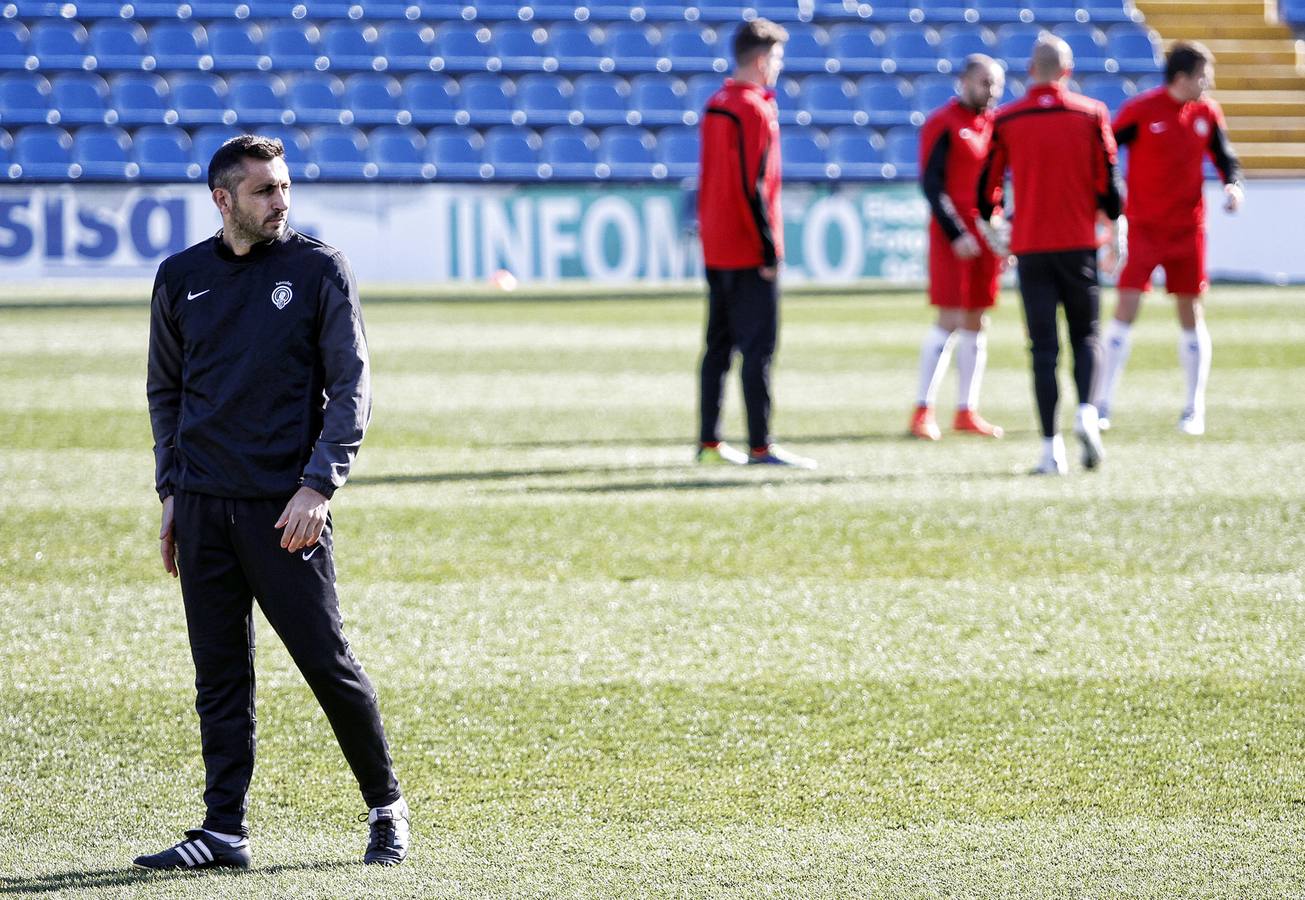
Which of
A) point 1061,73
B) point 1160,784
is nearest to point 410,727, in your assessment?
point 1160,784

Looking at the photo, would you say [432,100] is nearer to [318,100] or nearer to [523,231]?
[318,100]

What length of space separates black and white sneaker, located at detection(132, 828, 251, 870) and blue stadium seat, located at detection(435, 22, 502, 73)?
2022 centimetres

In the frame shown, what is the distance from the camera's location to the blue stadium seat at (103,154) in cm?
2050

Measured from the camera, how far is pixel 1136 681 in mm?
4711

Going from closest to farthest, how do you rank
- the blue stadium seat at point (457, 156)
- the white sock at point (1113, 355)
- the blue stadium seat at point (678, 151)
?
the white sock at point (1113, 355), the blue stadium seat at point (457, 156), the blue stadium seat at point (678, 151)

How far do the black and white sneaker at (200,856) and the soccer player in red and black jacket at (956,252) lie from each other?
614 cm

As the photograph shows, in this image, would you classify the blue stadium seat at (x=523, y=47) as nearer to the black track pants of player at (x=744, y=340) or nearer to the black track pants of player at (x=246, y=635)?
the black track pants of player at (x=744, y=340)

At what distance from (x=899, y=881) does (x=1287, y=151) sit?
875 inches

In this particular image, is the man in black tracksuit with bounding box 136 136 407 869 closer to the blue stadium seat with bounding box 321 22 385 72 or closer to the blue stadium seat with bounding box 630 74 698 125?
the blue stadium seat with bounding box 630 74 698 125

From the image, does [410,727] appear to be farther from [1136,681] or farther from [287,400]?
[1136,681]

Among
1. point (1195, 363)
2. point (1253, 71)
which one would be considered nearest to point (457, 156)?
point (1253, 71)

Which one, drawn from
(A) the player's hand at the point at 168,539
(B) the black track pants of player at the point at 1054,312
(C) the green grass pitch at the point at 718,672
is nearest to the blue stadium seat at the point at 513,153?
(C) the green grass pitch at the point at 718,672

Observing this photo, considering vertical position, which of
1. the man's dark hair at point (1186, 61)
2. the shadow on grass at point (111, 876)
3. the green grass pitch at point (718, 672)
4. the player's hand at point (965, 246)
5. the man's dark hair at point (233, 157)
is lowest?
the green grass pitch at point (718, 672)

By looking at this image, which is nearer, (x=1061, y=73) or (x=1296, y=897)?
(x=1296, y=897)
